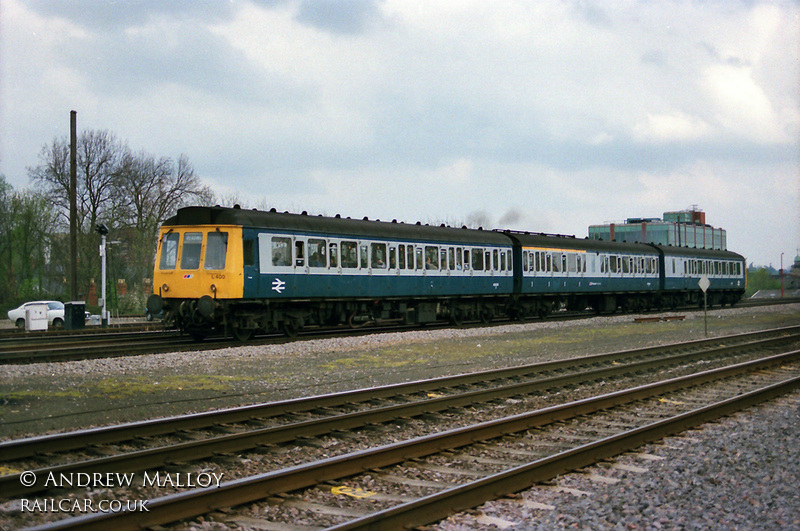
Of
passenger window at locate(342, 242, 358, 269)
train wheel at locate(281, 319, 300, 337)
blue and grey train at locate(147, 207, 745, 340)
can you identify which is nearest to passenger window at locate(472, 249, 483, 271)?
blue and grey train at locate(147, 207, 745, 340)

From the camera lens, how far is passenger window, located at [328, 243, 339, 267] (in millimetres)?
22688

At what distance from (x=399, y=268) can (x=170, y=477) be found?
18.6m

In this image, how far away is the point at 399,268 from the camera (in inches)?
1002

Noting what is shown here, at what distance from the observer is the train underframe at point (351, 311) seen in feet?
65.7

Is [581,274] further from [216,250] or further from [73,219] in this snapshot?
[73,219]

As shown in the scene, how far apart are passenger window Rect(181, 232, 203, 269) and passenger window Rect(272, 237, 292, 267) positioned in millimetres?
2033

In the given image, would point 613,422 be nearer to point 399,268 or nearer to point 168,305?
point 168,305

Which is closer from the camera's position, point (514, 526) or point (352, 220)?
point (514, 526)

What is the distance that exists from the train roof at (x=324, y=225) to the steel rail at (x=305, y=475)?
1217cm

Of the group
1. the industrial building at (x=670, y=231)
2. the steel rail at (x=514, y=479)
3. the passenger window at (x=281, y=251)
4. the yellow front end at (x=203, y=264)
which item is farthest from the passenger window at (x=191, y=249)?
the industrial building at (x=670, y=231)

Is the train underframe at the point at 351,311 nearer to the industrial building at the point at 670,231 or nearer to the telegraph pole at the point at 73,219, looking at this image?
the telegraph pole at the point at 73,219

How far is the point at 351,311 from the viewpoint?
24.2 m

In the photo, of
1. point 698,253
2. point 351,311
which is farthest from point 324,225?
point 698,253

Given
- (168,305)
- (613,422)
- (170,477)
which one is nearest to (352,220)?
(168,305)
